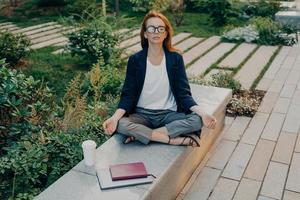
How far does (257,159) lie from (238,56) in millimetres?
4238

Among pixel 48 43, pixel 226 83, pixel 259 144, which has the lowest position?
pixel 259 144

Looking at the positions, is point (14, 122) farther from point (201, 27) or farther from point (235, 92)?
point (201, 27)

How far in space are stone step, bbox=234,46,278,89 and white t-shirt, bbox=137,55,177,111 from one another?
2.84m

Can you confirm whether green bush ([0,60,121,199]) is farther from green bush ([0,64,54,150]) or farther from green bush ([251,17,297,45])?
green bush ([251,17,297,45])

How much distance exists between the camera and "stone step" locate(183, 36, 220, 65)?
26.7 feet

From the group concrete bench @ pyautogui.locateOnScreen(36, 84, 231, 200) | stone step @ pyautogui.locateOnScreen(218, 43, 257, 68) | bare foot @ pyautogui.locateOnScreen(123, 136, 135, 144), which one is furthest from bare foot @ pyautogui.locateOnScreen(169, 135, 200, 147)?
stone step @ pyautogui.locateOnScreen(218, 43, 257, 68)

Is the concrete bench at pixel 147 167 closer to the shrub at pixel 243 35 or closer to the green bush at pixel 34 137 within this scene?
the green bush at pixel 34 137

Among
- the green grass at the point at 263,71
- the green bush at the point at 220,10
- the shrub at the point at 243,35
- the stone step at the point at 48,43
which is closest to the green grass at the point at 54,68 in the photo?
the stone step at the point at 48,43

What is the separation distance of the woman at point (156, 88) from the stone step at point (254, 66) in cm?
276

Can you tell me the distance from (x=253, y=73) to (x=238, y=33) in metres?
2.64

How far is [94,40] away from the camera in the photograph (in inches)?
275

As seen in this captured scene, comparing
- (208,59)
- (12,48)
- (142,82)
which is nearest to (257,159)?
(142,82)

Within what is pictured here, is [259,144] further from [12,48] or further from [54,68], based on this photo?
[12,48]

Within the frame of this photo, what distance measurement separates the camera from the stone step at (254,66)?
680 centimetres
